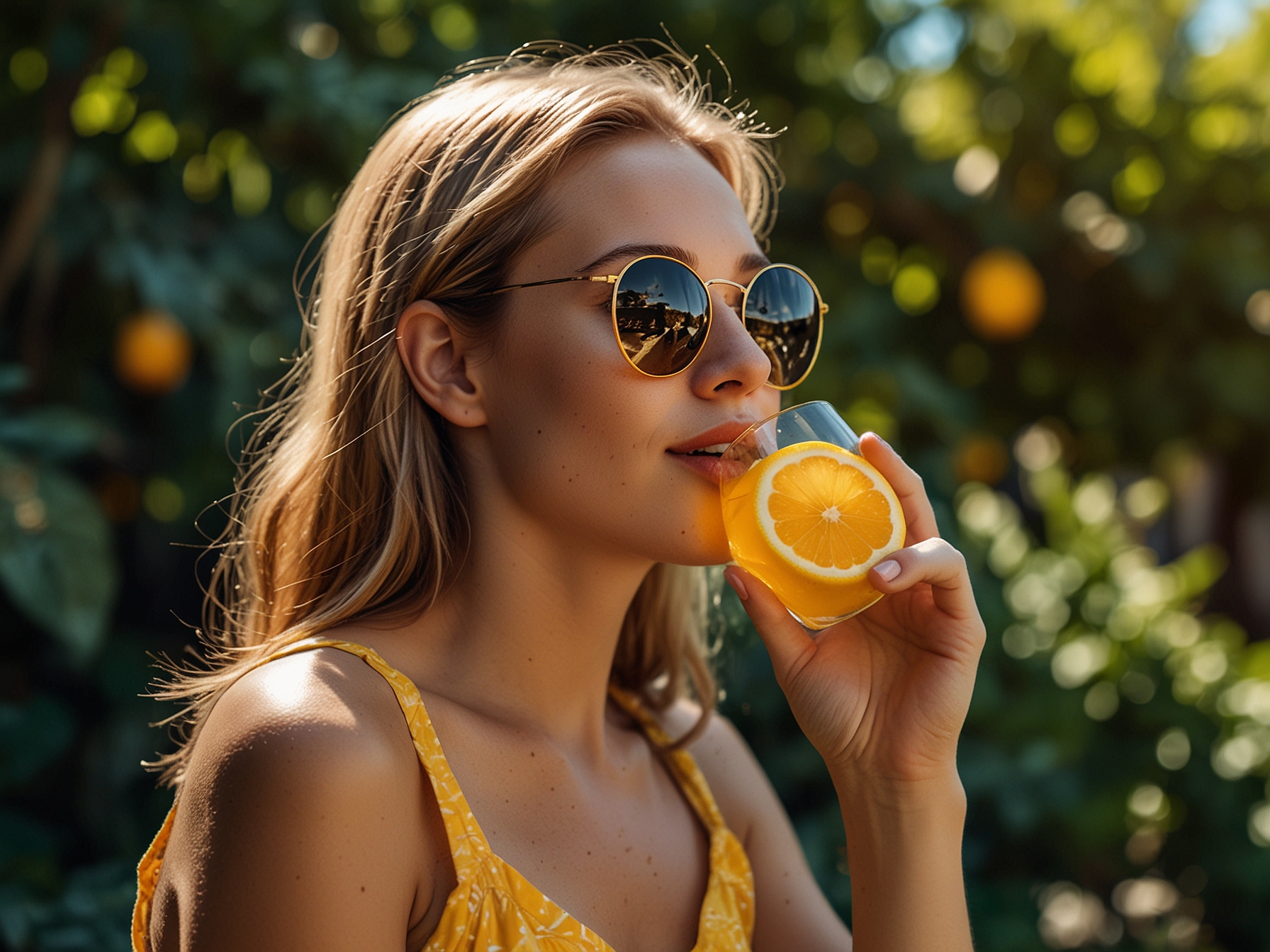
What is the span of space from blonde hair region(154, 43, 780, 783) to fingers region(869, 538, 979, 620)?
666mm

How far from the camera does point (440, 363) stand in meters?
1.67

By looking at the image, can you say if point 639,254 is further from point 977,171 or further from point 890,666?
point 977,171

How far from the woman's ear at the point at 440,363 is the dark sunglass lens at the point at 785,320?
0.44 meters

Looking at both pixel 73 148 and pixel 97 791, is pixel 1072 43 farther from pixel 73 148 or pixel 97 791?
pixel 97 791

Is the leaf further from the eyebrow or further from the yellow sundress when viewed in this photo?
the eyebrow

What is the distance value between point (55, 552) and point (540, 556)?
3.99 ft

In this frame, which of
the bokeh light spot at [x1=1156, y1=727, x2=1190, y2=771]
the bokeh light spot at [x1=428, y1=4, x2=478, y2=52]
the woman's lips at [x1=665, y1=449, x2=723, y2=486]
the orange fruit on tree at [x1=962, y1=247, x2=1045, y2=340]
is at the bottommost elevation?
the bokeh light spot at [x1=1156, y1=727, x2=1190, y2=771]

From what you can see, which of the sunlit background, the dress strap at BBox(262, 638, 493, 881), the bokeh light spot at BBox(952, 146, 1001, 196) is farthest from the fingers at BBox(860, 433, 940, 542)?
the bokeh light spot at BBox(952, 146, 1001, 196)

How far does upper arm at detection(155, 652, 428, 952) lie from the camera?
1.23 metres

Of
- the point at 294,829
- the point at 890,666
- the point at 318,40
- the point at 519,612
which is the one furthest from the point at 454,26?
the point at 294,829

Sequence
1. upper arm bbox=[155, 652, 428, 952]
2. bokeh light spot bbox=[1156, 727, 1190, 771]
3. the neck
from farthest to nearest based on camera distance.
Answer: bokeh light spot bbox=[1156, 727, 1190, 771], the neck, upper arm bbox=[155, 652, 428, 952]

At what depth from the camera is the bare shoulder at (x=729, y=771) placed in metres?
1.96

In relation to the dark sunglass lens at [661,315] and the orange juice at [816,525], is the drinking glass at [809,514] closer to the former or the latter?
the orange juice at [816,525]

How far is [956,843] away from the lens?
1627 mm
